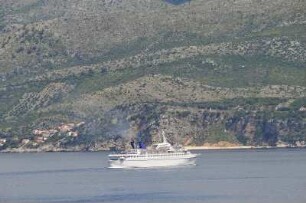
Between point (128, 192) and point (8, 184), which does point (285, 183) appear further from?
point (8, 184)

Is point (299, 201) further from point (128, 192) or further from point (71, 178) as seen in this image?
point (71, 178)

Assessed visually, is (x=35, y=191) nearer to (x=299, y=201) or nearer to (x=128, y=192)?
(x=128, y=192)

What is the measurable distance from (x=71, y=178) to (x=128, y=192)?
95.3 ft

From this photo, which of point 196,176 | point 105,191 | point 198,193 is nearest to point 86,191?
point 105,191

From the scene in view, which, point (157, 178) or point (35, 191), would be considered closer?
point (35, 191)

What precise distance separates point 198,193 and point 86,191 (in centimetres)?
1369

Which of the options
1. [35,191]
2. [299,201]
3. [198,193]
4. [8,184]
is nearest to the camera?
[299,201]

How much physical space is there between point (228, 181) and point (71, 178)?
79.0 feet

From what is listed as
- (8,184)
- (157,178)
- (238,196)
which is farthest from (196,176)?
(238,196)

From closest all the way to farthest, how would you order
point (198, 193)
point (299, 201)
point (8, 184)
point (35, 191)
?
1. point (299, 201)
2. point (198, 193)
3. point (35, 191)
4. point (8, 184)

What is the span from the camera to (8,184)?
193 m

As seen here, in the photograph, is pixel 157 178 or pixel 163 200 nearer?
pixel 163 200

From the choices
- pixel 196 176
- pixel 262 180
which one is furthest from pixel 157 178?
pixel 262 180

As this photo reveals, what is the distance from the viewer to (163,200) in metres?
158
